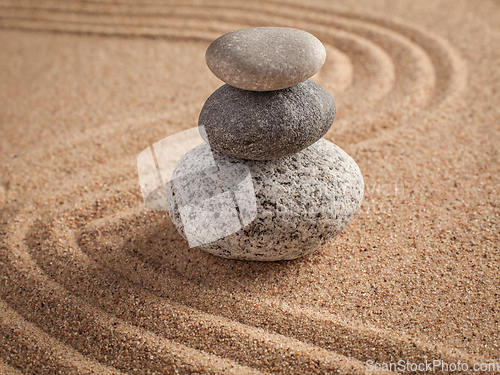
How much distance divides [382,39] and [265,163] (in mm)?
3791

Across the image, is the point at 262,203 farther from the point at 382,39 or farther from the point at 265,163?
the point at 382,39

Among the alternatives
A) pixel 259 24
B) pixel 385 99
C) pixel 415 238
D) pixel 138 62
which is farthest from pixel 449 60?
pixel 138 62

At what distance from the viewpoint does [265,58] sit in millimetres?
2148

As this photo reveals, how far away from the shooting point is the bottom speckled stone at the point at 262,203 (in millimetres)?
2355

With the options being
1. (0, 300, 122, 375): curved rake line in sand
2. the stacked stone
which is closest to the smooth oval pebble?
the stacked stone

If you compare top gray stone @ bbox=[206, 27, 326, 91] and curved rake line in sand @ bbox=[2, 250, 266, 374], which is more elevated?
top gray stone @ bbox=[206, 27, 326, 91]

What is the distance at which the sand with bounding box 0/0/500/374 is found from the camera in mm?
2275

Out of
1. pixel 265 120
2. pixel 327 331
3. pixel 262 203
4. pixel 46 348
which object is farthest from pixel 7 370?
pixel 265 120

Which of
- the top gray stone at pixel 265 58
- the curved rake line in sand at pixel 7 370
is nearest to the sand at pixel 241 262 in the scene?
the curved rake line in sand at pixel 7 370

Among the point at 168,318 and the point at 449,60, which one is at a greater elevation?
the point at 449,60

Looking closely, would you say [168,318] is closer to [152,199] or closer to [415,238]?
[152,199]

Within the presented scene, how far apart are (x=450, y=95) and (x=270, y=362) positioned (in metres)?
3.57

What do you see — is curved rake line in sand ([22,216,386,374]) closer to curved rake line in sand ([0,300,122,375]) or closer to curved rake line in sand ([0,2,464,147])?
curved rake line in sand ([0,300,122,375])

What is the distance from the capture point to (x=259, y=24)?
19.4ft
